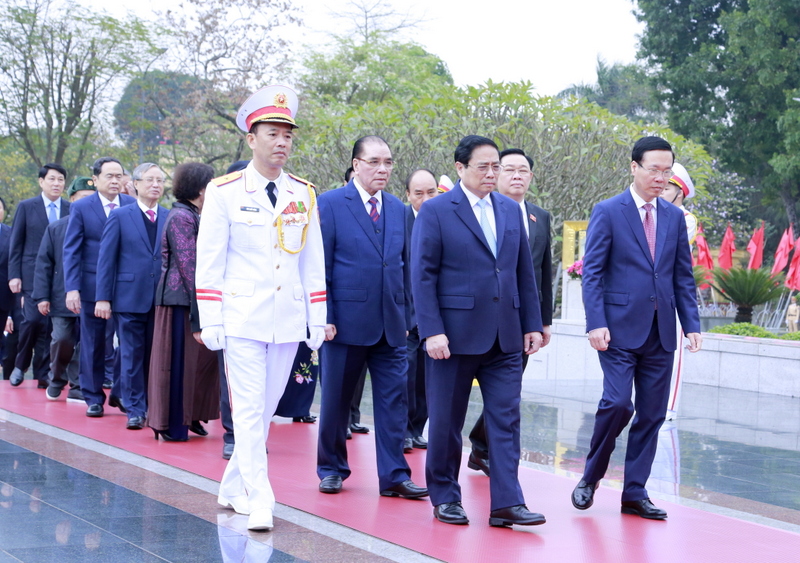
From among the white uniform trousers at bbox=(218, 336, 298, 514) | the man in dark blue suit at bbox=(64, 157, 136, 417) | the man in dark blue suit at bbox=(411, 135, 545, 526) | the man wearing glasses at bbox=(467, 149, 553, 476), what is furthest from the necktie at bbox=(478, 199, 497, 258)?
the man in dark blue suit at bbox=(64, 157, 136, 417)

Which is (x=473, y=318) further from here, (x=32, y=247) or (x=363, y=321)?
(x=32, y=247)

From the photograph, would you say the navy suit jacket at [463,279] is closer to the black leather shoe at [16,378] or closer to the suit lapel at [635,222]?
the suit lapel at [635,222]

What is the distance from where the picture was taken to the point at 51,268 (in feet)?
32.4

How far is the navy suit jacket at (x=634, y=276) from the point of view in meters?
5.33

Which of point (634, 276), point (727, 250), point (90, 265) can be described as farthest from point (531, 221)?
point (727, 250)

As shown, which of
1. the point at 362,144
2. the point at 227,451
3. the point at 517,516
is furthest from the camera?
the point at 227,451

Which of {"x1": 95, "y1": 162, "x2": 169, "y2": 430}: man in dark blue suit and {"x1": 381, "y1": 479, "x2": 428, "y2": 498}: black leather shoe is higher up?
{"x1": 95, "y1": 162, "x2": 169, "y2": 430}: man in dark blue suit

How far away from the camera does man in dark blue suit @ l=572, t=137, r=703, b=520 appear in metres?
5.31

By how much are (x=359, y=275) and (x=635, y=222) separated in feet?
5.08

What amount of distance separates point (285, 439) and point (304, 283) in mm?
2668

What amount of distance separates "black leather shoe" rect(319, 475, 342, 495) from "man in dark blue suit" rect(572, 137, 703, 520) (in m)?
1.32

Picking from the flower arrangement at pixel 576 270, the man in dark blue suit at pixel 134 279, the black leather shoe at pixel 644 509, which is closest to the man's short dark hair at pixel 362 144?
the black leather shoe at pixel 644 509

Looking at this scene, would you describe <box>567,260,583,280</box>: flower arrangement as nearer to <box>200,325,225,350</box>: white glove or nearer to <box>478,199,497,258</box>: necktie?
<box>478,199,497,258</box>: necktie


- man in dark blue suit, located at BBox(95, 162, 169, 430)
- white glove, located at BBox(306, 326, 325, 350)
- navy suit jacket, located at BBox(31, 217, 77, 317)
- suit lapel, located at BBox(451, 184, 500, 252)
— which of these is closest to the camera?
suit lapel, located at BBox(451, 184, 500, 252)
